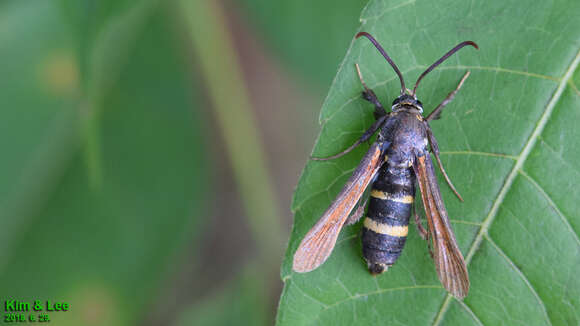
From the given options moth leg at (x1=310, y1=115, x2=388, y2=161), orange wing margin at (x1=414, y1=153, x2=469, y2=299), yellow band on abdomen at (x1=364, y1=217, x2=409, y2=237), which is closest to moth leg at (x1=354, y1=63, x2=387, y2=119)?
moth leg at (x1=310, y1=115, x2=388, y2=161)

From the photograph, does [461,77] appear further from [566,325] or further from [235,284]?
[235,284]

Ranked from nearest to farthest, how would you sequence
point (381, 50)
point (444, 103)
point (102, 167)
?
1. point (381, 50)
2. point (444, 103)
3. point (102, 167)

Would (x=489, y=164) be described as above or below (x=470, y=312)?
above

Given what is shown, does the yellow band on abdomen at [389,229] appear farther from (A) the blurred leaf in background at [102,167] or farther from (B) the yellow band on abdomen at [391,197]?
(A) the blurred leaf in background at [102,167]

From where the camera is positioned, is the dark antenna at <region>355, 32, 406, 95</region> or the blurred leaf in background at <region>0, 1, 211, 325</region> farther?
the blurred leaf in background at <region>0, 1, 211, 325</region>

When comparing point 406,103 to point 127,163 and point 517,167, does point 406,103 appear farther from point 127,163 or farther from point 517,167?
point 127,163

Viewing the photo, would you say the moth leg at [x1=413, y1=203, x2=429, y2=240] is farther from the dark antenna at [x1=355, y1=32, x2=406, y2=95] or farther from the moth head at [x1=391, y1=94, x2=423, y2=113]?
the dark antenna at [x1=355, y1=32, x2=406, y2=95]

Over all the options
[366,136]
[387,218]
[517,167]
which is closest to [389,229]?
[387,218]
